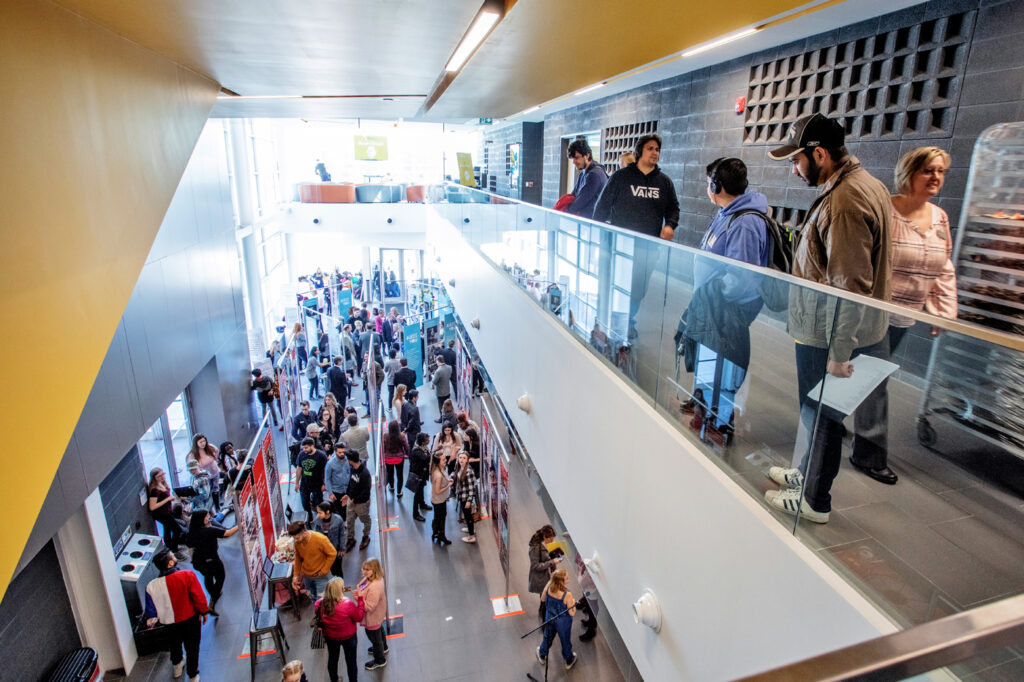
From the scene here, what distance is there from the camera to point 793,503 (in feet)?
7.27

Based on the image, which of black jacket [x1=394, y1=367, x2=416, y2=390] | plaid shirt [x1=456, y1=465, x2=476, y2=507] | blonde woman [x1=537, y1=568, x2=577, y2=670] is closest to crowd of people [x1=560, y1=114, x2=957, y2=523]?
blonde woman [x1=537, y1=568, x2=577, y2=670]

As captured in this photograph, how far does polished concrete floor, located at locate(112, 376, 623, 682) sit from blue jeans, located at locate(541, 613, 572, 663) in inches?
9.1

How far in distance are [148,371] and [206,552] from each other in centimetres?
243

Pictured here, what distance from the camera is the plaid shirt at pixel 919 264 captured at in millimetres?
2805

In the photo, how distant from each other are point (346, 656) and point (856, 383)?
5.92 metres

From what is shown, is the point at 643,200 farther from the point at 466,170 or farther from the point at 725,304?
the point at 466,170

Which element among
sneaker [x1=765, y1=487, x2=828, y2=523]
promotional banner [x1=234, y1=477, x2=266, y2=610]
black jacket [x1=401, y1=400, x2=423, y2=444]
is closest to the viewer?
sneaker [x1=765, y1=487, x2=828, y2=523]

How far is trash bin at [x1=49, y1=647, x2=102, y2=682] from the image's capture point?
5.45 metres

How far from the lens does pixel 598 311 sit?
14.2ft

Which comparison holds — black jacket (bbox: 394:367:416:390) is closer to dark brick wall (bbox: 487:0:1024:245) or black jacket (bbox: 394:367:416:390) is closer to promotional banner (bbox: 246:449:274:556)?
promotional banner (bbox: 246:449:274:556)

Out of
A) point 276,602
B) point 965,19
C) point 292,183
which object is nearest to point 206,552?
point 276,602

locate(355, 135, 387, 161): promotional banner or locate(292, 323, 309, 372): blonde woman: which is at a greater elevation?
locate(355, 135, 387, 161): promotional banner

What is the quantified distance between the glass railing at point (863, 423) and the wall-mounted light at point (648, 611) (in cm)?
109

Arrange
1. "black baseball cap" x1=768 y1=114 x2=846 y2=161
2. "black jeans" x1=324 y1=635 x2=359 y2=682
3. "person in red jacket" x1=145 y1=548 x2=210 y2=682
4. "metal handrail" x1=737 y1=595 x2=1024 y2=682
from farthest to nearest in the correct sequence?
"black jeans" x1=324 y1=635 x2=359 y2=682
"person in red jacket" x1=145 y1=548 x2=210 y2=682
"black baseball cap" x1=768 y1=114 x2=846 y2=161
"metal handrail" x1=737 y1=595 x2=1024 y2=682
